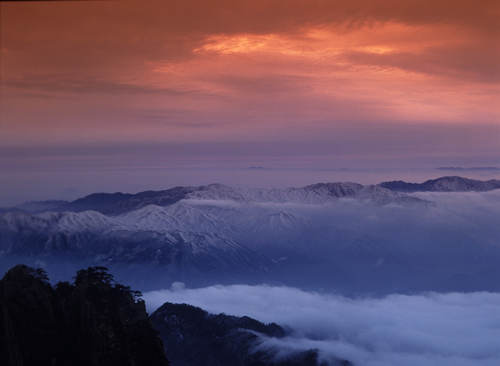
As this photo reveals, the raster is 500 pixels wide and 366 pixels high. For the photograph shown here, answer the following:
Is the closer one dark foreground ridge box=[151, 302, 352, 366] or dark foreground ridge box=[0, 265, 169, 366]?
dark foreground ridge box=[0, 265, 169, 366]

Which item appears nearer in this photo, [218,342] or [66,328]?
[66,328]

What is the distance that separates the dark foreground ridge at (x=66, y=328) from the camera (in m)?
27.1

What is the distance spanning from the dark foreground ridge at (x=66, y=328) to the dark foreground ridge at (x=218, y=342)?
41476 mm

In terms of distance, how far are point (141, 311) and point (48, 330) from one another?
31.4 feet

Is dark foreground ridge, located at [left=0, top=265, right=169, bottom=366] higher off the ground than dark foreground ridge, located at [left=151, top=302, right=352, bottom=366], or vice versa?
dark foreground ridge, located at [left=0, top=265, right=169, bottom=366]

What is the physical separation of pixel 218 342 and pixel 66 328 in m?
53.3

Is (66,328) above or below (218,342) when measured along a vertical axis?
above

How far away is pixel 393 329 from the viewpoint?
154 m

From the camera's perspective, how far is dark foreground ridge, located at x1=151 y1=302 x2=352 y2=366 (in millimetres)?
72188

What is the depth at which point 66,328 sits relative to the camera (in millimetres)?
28281

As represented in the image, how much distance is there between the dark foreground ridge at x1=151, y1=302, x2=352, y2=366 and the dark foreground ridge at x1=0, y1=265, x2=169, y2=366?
41476mm

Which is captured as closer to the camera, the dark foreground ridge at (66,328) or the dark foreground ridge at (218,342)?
the dark foreground ridge at (66,328)

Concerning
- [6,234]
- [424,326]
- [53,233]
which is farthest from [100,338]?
[424,326]

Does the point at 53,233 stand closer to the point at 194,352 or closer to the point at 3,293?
the point at 194,352
